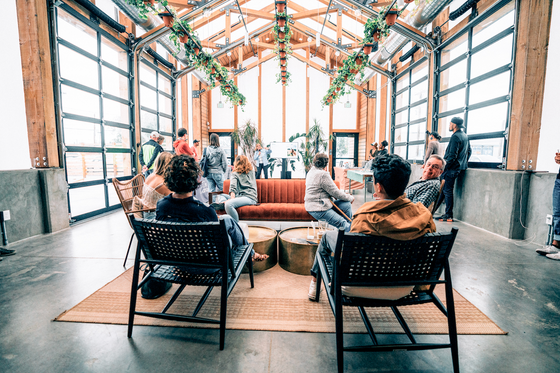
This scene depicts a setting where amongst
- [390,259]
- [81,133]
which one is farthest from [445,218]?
[81,133]

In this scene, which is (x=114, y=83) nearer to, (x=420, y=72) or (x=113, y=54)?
(x=113, y=54)

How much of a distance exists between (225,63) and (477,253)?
12.3 meters

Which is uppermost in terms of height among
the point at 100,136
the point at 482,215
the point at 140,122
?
the point at 140,122

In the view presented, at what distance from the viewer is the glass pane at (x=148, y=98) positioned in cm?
680

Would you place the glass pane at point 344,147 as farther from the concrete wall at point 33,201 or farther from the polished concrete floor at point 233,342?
the concrete wall at point 33,201

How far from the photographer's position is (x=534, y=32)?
11.6 ft

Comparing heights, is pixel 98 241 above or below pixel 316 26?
below

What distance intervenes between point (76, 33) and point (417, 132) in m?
7.91

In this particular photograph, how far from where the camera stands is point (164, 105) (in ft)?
26.4

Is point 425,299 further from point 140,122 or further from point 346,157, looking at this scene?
point 346,157

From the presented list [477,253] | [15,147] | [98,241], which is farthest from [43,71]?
[477,253]

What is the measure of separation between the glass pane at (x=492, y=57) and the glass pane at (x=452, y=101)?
44cm

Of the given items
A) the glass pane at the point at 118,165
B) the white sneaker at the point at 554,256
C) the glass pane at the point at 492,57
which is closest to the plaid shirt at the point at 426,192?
the white sneaker at the point at 554,256

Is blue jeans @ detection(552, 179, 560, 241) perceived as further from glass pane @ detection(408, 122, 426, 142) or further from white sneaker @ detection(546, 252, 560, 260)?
glass pane @ detection(408, 122, 426, 142)
